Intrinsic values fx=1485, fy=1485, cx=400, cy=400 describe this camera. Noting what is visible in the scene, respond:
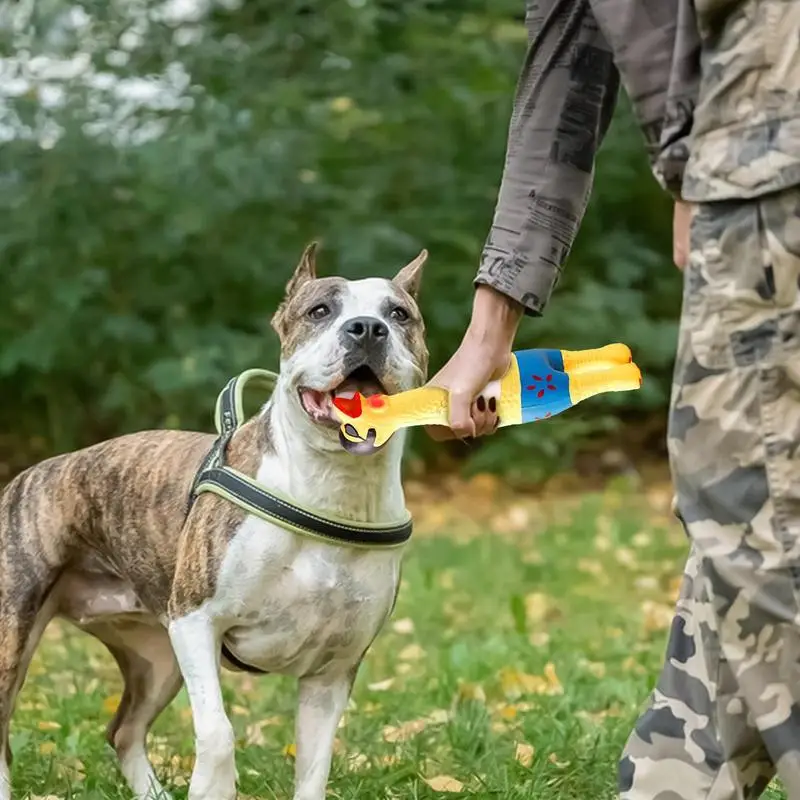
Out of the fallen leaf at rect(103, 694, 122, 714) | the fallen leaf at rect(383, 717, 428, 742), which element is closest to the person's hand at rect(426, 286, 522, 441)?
the fallen leaf at rect(383, 717, 428, 742)

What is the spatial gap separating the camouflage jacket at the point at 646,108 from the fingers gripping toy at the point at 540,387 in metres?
0.22

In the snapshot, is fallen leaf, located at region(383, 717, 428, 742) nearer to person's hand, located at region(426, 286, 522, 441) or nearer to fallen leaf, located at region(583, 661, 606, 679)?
fallen leaf, located at region(583, 661, 606, 679)

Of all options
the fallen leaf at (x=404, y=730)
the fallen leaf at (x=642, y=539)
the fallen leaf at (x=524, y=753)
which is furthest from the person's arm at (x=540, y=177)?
the fallen leaf at (x=642, y=539)

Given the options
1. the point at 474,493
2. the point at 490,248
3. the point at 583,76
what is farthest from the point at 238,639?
the point at 474,493

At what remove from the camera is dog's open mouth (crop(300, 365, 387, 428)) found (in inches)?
140

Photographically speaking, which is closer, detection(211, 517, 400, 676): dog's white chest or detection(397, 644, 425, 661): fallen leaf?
detection(211, 517, 400, 676): dog's white chest

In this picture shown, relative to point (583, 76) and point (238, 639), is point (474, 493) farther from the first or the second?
point (583, 76)

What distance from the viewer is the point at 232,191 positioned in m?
9.33

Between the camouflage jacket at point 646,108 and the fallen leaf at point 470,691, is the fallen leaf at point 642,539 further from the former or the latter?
the camouflage jacket at point 646,108

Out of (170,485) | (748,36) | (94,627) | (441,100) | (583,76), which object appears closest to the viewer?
(748,36)

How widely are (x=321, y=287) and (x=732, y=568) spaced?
5.67 ft

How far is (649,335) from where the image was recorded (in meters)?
10.7

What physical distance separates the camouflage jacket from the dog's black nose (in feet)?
1.73

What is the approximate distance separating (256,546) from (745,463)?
1562 millimetres
